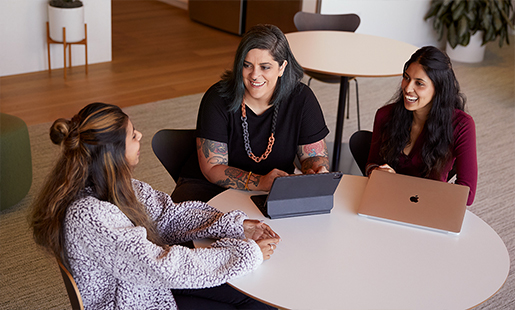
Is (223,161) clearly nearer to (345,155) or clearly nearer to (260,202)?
(260,202)

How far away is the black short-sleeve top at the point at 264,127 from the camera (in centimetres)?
220

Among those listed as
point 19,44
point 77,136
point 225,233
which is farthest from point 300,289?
point 19,44

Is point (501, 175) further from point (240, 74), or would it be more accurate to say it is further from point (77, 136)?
point (77, 136)

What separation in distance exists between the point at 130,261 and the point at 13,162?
5.85 ft

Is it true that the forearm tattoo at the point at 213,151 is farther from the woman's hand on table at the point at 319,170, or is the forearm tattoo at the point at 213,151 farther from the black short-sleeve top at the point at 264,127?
the woman's hand on table at the point at 319,170

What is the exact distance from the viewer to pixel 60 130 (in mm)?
1416

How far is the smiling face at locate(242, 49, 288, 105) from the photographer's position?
2105mm

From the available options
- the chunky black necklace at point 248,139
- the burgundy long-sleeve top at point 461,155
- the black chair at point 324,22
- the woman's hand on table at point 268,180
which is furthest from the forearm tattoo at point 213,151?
the black chair at point 324,22

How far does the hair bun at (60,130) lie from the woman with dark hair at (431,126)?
1.23 meters

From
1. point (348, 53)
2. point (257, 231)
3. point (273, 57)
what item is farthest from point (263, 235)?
point (348, 53)

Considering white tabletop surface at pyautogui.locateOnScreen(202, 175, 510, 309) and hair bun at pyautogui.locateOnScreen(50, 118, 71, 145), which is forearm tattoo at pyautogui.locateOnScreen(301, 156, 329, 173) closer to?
white tabletop surface at pyautogui.locateOnScreen(202, 175, 510, 309)

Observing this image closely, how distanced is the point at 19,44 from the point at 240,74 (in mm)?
3542

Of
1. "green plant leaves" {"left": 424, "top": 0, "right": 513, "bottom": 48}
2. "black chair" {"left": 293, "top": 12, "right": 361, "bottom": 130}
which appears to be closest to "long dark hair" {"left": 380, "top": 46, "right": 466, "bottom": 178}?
"black chair" {"left": 293, "top": 12, "right": 361, "bottom": 130}

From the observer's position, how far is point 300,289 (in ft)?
4.73
